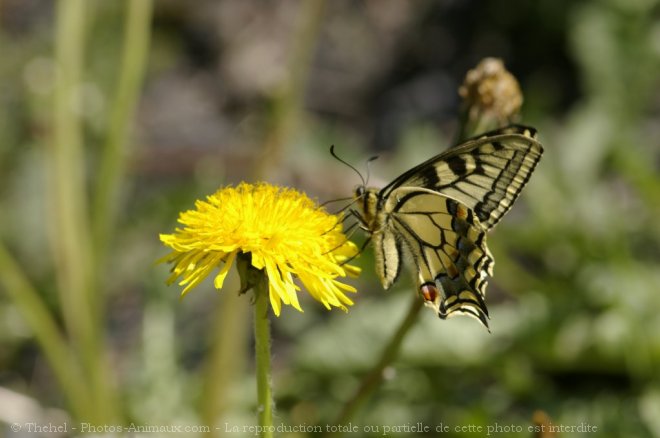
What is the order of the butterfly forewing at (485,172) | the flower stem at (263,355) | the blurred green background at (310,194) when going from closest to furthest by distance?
the flower stem at (263,355) → the butterfly forewing at (485,172) → the blurred green background at (310,194)

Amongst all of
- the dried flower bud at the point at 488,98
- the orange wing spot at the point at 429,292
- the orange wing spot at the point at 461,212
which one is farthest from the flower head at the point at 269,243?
the dried flower bud at the point at 488,98

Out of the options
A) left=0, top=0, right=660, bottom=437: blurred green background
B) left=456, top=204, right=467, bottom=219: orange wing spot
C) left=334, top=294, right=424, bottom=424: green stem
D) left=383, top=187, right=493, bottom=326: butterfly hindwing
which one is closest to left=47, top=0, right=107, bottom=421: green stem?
Result: left=0, top=0, right=660, bottom=437: blurred green background

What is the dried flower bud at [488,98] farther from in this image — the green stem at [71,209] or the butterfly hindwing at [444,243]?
the green stem at [71,209]

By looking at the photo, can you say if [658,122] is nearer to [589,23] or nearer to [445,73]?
[589,23]

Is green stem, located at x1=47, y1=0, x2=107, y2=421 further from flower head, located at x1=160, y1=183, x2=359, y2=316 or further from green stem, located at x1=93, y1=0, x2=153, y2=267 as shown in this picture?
flower head, located at x1=160, y1=183, x2=359, y2=316

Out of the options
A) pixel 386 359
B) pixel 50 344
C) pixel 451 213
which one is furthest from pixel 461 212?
pixel 50 344

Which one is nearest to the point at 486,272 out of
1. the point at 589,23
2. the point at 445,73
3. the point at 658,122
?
the point at 589,23
